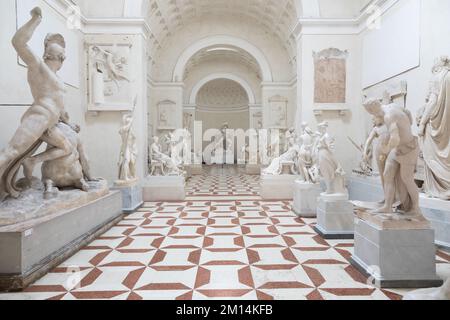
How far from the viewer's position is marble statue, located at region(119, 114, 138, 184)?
788cm

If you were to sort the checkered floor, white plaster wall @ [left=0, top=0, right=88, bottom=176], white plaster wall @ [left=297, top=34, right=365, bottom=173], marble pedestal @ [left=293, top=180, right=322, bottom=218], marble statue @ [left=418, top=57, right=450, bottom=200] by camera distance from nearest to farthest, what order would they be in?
marble statue @ [left=418, top=57, right=450, bottom=200] → white plaster wall @ [left=0, top=0, right=88, bottom=176] → marble pedestal @ [left=293, top=180, right=322, bottom=218] → white plaster wall @ [left=297, top=34, right=365, bottom=173] → the checkered floor

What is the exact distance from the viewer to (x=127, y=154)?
26.5 feet

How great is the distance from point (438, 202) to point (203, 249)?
12.9ft

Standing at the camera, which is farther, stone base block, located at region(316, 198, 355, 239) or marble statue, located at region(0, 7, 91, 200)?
stone base block, located at region(316, 198, 355, 239)

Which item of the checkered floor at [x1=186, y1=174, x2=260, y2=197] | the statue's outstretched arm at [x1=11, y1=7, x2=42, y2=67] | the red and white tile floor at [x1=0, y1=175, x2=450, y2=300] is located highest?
the statue's outstretched arm at [x1=11, y1=7, x2=42, y2=67]

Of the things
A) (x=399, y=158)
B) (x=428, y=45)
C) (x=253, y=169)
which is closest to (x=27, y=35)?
(x=399, y=158)

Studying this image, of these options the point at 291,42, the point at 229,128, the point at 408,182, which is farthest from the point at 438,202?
the point at 229,128

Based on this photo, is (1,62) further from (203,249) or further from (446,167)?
(446,167)

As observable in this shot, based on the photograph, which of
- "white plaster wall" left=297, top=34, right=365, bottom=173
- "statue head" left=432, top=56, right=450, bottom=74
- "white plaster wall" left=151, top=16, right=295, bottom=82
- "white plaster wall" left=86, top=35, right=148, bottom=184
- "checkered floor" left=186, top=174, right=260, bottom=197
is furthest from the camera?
"white plaster wall" left=151, top=16, right=295, bottom=82

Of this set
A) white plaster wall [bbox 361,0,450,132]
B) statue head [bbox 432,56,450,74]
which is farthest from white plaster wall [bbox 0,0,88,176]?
white plaster wall [bbox 361,0,450,132]

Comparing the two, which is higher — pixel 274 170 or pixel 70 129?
pixel 70 129

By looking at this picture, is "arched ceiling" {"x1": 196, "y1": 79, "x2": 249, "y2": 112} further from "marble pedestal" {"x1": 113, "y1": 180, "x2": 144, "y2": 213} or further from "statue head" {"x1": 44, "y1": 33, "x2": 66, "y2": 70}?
"statue head" {"x1": 44, "y1": 33, "x2": 66, "y2": 70}

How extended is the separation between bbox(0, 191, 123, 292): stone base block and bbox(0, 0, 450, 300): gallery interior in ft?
0.06

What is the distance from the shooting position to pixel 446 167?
548 centimetres
